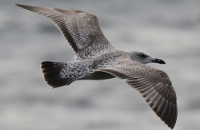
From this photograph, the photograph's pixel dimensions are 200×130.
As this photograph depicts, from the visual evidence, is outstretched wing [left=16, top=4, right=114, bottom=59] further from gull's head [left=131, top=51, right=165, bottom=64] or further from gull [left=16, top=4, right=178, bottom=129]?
gull's head [left=131, top=51, right=165, bottom=64]

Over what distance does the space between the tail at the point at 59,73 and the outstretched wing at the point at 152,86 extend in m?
A: 0.71

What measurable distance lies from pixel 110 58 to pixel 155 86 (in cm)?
140

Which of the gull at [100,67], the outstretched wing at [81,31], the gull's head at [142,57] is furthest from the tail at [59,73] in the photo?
the gull's head at [142,57]

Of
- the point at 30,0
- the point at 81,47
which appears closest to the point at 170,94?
the point at 81,47

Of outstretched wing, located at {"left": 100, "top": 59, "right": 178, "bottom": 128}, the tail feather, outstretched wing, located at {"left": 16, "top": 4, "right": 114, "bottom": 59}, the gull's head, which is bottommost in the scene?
outstretched wing, located at {"left": 100, "top": 59, "right": 178, "bottom": 128}

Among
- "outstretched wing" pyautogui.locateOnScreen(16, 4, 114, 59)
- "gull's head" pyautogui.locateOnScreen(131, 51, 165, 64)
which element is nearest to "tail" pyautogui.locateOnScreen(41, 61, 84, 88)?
"outstretched wing" pyautogui.locateOnScreen(16, 4, 114, 59)

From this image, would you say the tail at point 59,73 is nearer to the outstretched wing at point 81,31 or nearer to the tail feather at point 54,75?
the tail feather at point 54,75

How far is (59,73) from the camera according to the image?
29.8 feet

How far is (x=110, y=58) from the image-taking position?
30.2ft

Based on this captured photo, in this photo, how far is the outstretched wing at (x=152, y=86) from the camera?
7824 millimetres

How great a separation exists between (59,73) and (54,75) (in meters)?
0.11

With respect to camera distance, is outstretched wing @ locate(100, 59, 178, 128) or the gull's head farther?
the gull's head

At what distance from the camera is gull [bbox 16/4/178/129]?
8039 mm

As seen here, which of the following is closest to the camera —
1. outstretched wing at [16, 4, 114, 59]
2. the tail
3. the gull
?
the gull
